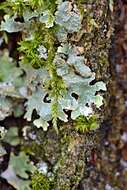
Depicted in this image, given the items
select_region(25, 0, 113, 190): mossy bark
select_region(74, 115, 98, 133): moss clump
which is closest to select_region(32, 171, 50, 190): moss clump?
select_region(25, 0, 113, 190): mossy bark

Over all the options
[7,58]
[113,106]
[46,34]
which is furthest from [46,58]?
[113,106]

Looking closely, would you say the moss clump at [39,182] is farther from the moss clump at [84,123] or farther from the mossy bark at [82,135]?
the moss clump at [84,123]

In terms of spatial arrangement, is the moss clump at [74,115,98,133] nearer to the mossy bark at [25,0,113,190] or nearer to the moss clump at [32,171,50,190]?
the mossy bark at [25,0,113,190]

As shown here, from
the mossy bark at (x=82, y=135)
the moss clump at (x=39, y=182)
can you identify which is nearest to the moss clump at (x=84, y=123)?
the mossy bark at (x=82, y=135)

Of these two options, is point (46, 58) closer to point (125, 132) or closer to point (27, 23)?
point (27, 23)

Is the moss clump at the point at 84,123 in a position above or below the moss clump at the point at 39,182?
above
